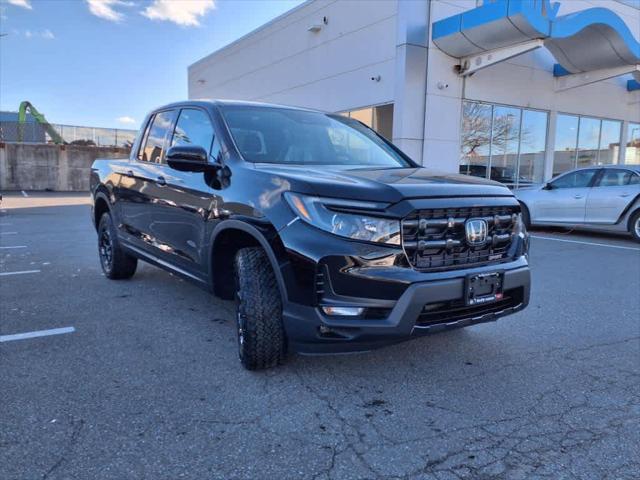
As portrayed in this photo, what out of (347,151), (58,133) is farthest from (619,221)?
(58,133)

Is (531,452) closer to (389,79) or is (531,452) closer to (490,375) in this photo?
(490,375)

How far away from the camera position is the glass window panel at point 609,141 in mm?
18812

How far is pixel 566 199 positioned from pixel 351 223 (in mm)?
9306

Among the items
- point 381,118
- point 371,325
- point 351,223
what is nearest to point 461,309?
point 371,325

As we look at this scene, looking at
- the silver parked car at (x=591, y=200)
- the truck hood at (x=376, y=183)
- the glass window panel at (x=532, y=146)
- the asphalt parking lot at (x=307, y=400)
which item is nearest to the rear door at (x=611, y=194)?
the silver parked car at (x=591, y=200)

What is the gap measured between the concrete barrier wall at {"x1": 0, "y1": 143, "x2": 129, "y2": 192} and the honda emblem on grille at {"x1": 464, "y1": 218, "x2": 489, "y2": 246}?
21316 millimetres

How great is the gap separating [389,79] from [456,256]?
12287 mm

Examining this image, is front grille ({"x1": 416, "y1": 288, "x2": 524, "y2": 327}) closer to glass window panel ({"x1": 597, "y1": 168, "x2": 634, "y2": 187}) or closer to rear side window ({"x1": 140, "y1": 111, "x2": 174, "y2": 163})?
rear side window ({"x1": 140, "y1": 111, "x2": 174, "y2": 163})

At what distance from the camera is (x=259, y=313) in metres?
3.16

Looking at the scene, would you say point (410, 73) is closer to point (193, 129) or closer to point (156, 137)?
point (156, 137)

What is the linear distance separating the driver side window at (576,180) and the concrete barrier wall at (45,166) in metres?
17.7

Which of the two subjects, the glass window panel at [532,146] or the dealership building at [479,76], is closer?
the dealership building at [479,76]

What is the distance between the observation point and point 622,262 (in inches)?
302

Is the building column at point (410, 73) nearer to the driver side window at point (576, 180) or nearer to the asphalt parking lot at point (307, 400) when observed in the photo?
the driver side window at point (576, 180)
